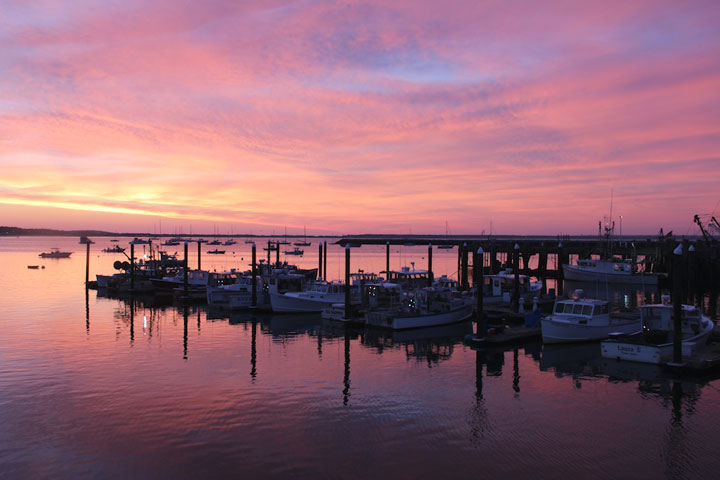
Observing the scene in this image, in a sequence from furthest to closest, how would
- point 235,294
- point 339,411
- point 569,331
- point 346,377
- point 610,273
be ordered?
point 610,273, point 235,294, point 569,331, point 346,377, point 339,411

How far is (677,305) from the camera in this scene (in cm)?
2247

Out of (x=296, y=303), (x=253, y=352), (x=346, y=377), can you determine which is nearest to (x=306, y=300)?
(x=296, y=303)

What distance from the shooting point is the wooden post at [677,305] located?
22.1m

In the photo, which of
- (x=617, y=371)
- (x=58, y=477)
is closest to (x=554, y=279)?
(x=617, y=371)

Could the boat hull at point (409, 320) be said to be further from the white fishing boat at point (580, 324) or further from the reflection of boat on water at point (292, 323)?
the white fishing boat at point (580, 324)

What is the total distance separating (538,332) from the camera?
1256 inches

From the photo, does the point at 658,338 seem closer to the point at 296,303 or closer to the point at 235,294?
the point at 296,303

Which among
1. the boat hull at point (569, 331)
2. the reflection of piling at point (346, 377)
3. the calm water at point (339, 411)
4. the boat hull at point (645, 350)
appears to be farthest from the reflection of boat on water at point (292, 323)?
the boat hull at point (645, 350)

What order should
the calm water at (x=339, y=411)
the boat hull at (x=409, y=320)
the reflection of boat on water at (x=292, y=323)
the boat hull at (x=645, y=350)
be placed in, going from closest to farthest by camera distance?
the calm water at (x=339, y=411) → the boat hull at (x=645, y=350) → the boat hull at (x=409, y=320) → the reflection of boat on water at (x=292, y=323)

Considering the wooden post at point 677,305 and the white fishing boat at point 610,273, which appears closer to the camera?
the wooden post at point 677,305

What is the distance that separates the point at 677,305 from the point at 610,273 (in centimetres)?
4971

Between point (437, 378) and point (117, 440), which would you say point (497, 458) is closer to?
point (437, 378)

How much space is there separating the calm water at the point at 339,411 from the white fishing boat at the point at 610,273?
43.7 m

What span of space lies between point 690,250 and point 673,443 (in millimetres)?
14189
